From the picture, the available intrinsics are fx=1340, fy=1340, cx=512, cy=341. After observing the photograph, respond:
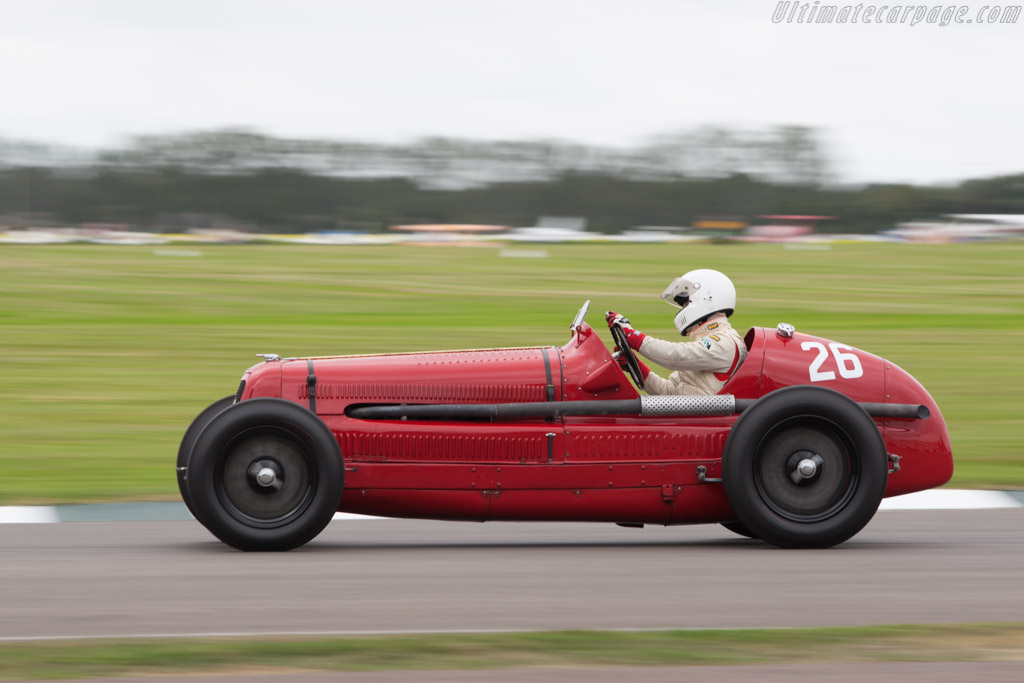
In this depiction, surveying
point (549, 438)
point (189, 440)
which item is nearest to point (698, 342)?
point (549, 438)

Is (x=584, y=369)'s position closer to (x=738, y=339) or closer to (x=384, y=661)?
(x=738, y=339)

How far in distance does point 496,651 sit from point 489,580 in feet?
4.31

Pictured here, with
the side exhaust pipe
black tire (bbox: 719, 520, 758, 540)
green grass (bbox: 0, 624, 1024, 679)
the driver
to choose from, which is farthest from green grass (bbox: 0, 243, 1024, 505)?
green grass (bbox: 0, 624, 1024, 679)

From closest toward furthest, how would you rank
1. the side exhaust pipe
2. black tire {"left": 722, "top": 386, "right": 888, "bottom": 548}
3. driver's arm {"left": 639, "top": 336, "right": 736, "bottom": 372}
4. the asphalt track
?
1. the asphalt track
2. black tire {"left": 722, "top": 386, "right": 888, "bottom": 548}
3. the side exhaust pipe
4. driver's arm {"left": 639, "top": 336, "right": 736, "bottom": 372}

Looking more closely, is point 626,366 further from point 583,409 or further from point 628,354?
point 583,409

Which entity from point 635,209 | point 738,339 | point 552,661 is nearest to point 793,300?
point 738,339

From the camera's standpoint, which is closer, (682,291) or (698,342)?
(698,342)

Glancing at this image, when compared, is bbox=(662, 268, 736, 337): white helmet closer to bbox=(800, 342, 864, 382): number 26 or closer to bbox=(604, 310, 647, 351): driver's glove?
bbox=(604, 310, 647, 351): driver's glove

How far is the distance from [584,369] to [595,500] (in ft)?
2.20

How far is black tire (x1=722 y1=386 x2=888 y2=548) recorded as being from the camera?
6438 mm

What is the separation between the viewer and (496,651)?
4387 millimetres

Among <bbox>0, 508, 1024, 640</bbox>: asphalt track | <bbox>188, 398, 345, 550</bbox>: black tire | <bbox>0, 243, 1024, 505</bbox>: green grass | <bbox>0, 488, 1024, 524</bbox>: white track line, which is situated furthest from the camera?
<bbox>0, 243, 1024, 505</bbox>: green grass

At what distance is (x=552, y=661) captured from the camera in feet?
14.0

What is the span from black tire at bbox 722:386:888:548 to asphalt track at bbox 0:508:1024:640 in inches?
6.6
